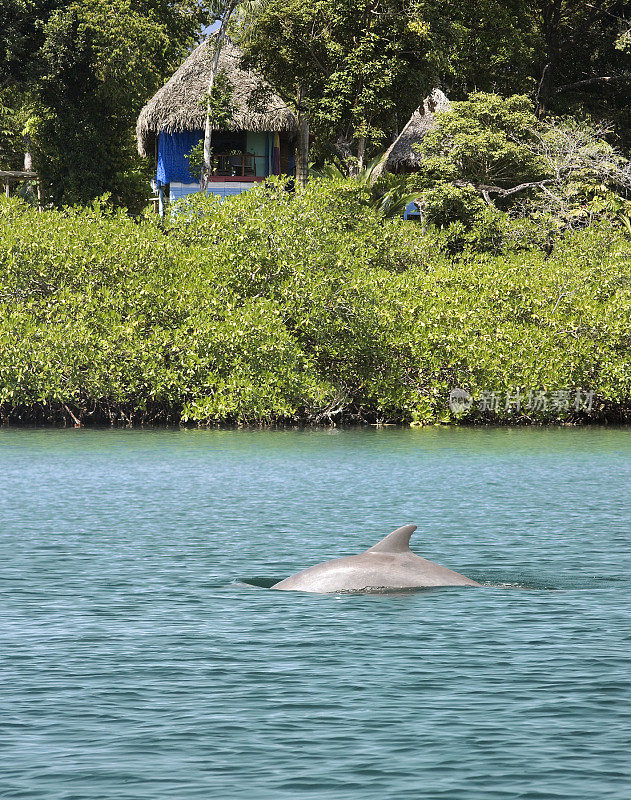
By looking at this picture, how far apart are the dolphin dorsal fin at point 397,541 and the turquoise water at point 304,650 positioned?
379 millimetres

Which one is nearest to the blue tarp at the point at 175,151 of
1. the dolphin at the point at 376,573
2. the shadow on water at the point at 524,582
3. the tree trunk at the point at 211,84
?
the tree trunk at the point at 211,84

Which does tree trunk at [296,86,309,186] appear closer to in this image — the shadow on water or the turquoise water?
the turquoise water

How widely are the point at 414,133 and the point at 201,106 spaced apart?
7.65 metres

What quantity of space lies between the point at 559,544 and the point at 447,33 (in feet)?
85.8

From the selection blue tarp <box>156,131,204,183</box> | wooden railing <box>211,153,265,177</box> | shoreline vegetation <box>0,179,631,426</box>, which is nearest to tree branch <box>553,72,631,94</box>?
wooden railing <box>211,153,265,177</box>

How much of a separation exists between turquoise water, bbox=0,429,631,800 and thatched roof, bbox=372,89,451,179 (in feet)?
84.3

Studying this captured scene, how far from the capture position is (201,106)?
3816 centimetres

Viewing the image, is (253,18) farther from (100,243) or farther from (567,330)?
(567,330)

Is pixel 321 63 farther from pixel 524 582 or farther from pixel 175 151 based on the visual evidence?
pixel 524 582

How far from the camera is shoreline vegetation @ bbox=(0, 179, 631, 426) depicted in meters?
25.3

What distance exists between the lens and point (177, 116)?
3919cm

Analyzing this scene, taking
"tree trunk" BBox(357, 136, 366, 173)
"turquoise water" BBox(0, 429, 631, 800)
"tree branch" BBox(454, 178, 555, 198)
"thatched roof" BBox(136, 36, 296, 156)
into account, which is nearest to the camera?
"turquoise water" BBox(0, 429, 631, 800)

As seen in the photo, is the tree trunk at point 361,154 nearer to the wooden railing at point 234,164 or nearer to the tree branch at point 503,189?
the tree branch at point 503,189

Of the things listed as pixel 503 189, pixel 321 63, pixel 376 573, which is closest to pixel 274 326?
pixel 503 189
